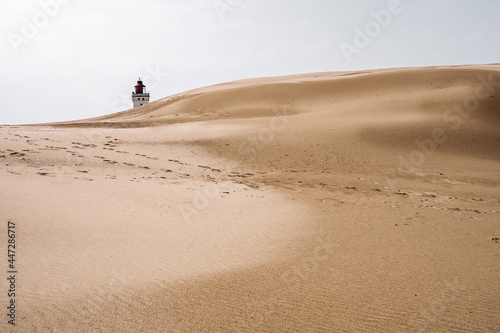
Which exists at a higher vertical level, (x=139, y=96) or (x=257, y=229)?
(x=139, y=96)

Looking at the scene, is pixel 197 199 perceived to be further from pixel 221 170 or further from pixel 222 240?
pixel 221 170

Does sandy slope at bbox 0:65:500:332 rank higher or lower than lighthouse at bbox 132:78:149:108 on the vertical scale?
lower

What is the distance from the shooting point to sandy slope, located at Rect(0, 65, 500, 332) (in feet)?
9.78

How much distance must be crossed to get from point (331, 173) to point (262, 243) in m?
6.37

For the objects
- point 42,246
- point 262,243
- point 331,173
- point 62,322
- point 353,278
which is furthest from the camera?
point 331,173

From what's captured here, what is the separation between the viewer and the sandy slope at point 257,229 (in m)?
2.98

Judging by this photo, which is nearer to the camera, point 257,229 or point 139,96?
point 257,229

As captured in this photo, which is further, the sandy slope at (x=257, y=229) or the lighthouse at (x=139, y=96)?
the lighthouse at (x=139, y=96)

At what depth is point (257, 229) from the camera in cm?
539

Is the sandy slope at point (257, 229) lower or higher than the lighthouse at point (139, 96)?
lower

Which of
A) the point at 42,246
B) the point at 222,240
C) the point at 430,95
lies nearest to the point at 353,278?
the point at 222,240

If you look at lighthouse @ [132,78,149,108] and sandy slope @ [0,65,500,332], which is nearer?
sandy slope @ [0,65,500,332]

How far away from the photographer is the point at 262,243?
475 centimetres

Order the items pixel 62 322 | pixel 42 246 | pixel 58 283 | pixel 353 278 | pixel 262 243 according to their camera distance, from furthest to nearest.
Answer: pixel 262 243
pixel 42 246
pixel 353 278
pixel 58 283
pixel 62 322
